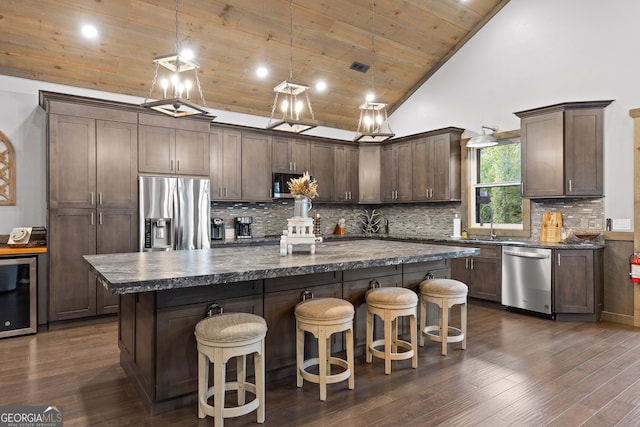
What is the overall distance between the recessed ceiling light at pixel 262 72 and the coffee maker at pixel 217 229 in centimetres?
225

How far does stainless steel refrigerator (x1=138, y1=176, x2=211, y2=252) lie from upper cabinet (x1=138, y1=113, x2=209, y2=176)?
174 millimetres

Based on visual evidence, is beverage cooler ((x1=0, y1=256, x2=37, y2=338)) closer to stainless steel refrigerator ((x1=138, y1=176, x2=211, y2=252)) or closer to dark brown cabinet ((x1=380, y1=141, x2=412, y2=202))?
→ stainless steel refrigerator ((x1=138, y1=176, x2=211, y2=252))

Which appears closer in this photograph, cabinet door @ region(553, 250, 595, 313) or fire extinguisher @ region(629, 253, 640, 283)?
fire extinguisher @ region(629, 253, 640, 283)

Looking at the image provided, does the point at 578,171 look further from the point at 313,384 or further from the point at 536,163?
the point at 313,384

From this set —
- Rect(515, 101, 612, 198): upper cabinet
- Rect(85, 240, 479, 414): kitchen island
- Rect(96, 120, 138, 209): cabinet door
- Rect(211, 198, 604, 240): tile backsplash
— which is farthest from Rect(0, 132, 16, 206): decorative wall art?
Rect(515, 101, 612, 198): upper cabinet

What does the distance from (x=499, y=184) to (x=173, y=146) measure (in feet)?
15.6

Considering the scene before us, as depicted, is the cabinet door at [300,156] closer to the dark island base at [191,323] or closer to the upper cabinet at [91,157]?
the upper cabinet at [91,157]

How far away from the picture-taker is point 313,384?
2.84m

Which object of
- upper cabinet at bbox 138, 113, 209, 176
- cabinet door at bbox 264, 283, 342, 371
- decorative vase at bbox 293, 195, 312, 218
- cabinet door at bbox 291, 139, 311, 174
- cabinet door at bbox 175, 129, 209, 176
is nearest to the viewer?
cabinet door at bbox 264, 283, 342, 371

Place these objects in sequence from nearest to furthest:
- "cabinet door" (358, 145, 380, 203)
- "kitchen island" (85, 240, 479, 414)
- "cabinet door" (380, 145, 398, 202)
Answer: "kitchen island" (85, 240, 479, 414) → "cabinet door" (380, 145, 398, 202) → "cabinet door" (358, 145, 380, 203)

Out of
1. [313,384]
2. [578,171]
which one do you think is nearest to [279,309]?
[313,384]

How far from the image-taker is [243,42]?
5035 millimetres

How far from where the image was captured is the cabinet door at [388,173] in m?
6.95

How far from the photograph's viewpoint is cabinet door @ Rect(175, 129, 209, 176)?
16.6ft
